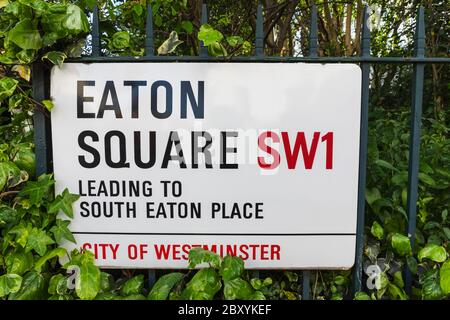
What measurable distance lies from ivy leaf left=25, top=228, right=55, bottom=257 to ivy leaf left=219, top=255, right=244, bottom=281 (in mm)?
721

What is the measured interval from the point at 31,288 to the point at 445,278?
1.69 metres

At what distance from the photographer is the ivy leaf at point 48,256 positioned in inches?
74.4

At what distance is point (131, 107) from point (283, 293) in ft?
3.59

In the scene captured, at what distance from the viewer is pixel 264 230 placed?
202cm

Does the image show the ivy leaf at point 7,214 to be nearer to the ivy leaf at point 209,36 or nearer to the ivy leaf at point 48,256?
the ivy leaf at point 48,256

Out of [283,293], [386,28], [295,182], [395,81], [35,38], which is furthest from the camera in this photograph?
[386,28]

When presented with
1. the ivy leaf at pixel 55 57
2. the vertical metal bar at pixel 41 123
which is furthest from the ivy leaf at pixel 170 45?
the vertical metal bar at pixel 41 123

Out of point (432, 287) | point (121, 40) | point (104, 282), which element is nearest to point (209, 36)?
point (121, 40)

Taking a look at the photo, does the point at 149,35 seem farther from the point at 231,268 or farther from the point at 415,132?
the point at 415,132

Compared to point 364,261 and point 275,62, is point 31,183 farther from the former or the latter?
point 364,261

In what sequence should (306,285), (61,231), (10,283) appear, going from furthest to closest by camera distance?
(306,285) → (61,231) → (10,283)

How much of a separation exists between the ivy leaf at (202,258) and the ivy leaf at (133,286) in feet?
0.97

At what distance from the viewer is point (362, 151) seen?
200 centimetres
